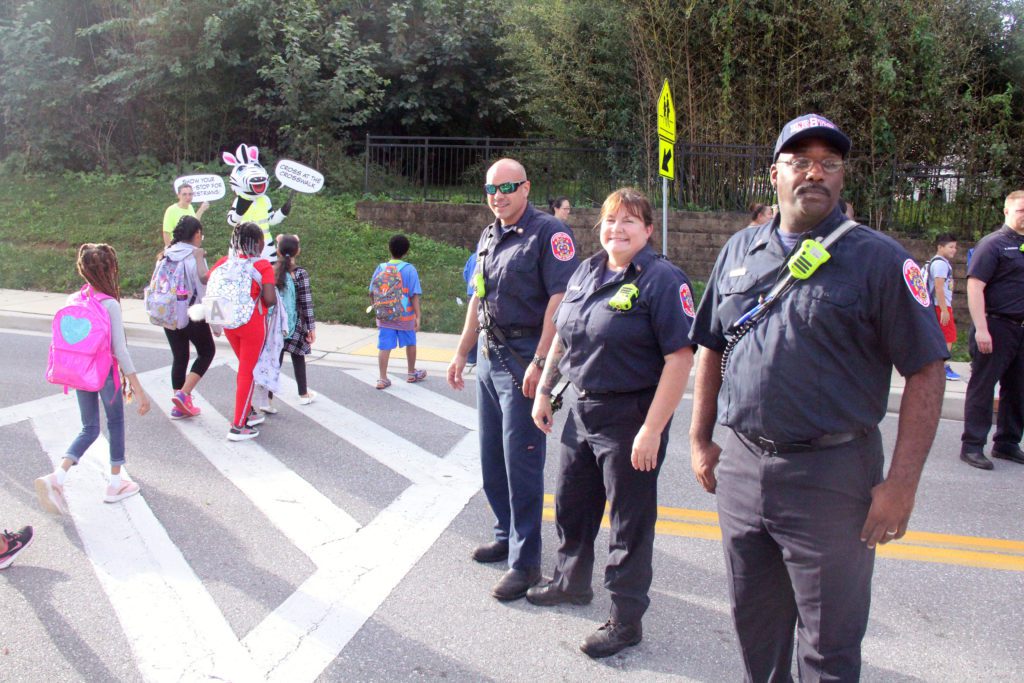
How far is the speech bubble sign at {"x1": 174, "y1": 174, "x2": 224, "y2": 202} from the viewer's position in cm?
1141

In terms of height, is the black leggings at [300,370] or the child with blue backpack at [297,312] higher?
Answer: the child with blue backpack at [297,312]

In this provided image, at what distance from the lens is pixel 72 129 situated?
18.4 metres

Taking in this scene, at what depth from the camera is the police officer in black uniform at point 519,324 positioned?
4.00 metres

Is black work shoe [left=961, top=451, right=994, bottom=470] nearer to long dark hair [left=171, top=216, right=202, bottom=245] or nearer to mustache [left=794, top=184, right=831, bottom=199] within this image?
mustache [left=794, top=184, right=831, bottom=199]

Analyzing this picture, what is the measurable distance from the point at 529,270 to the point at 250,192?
8.68 meters

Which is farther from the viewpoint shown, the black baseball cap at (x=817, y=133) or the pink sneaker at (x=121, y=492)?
the pink sneaker at (x=121, y=492)

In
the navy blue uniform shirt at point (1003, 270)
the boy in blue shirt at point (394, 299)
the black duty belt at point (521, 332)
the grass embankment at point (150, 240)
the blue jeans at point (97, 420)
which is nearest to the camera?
the black duty belt at point (521, 332)

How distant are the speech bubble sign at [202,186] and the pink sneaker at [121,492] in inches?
273

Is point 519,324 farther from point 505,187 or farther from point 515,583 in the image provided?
point 515,583

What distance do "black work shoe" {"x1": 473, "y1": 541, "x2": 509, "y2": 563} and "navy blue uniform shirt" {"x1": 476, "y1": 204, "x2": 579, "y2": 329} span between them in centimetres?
118

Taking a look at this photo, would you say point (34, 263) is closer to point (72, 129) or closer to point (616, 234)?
point (72, 129)

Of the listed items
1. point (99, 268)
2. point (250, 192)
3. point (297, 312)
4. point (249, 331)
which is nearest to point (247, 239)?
point (249, 331)

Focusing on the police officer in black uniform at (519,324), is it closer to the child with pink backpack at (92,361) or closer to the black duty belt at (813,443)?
the black duty belt at (813,443)

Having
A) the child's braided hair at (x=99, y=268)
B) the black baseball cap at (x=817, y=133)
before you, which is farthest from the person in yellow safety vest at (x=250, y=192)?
the black baseball cap at (x=817, y=133)
